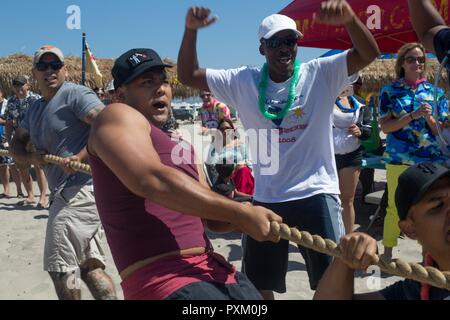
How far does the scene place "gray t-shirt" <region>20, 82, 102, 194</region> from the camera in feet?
12.1

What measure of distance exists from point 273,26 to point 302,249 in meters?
1.37

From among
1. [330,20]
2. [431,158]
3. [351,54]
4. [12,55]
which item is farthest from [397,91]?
[12,55]

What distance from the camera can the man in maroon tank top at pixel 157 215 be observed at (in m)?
1.73

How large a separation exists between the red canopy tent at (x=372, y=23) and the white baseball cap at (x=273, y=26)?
102 inches

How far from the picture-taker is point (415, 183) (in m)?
1.95

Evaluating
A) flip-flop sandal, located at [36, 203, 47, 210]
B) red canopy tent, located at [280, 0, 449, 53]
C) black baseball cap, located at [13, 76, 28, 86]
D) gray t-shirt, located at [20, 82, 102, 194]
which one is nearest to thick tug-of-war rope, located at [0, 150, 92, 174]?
gray t-shirt, located at [20, 82, 102, 194]

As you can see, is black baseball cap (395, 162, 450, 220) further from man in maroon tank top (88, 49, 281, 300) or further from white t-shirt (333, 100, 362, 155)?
white t-shirt (333, 100, 362, 155)

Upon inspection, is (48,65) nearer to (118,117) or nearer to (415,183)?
(118,117)

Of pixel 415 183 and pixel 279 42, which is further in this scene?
pixel 279 42

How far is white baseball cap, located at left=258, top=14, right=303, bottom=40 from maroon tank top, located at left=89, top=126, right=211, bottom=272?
4.72ft

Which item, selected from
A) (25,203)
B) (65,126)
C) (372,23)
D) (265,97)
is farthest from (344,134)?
(25,203)

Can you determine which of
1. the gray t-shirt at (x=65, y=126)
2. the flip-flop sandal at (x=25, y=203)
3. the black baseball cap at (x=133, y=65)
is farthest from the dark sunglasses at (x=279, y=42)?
the flip-flop sandal at (x=25, y=203)

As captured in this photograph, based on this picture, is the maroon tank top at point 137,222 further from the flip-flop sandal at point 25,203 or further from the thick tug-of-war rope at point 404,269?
the flip-flop sandal at point 25,203

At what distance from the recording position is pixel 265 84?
3268 mm
